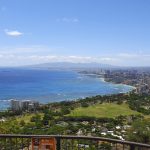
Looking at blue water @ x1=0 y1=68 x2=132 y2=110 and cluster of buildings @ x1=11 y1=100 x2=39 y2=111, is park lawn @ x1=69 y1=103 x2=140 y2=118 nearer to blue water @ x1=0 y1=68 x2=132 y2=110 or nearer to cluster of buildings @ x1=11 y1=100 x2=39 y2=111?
cluster of buildings @ x1=11 y1=100 x2=39 y2=111

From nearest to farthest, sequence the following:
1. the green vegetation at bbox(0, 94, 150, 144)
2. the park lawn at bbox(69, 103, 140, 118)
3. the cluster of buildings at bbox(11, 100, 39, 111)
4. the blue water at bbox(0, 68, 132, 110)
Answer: the green vegetation at bbox(0, 94, 150, 144) < the park lawn at bbox(69, 103, 140, 118) < the cluster of buildings at bbox(11, 100, 39, 111) < the blue water at bbox(0, 68, 132, 110)

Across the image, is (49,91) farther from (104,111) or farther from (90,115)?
(90,115)

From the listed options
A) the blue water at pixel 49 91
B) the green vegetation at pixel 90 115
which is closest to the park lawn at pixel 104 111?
the green vegetation at pixel 90 115

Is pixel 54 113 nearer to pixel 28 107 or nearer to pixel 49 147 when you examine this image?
pixel 28 107

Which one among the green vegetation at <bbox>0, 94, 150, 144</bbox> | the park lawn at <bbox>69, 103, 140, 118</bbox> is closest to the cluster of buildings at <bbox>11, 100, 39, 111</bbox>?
the green vegetation at <bbox>0, 94, 150, 144</bbox>

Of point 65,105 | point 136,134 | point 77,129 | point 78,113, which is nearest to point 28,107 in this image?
point 65,105

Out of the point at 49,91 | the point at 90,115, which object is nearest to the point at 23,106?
the point at 90,115

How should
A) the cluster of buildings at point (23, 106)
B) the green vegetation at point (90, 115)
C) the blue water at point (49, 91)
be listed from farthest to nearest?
the blue water at point (49, 91), the cluster of buildings at point (23, 106), the green vegetation at point (90, 115)

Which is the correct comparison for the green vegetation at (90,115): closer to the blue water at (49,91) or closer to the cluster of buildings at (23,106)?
the cluster of buildings at (23,106)
